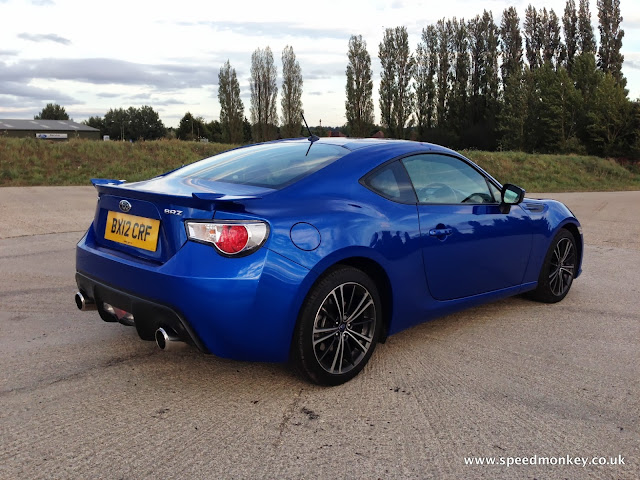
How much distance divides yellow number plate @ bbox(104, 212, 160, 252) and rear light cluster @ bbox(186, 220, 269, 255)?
1.15ft

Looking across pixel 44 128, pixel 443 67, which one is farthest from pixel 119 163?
pixel 44 128

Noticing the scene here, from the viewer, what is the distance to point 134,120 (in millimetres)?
98125

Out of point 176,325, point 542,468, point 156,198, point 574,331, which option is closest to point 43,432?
point 176,325

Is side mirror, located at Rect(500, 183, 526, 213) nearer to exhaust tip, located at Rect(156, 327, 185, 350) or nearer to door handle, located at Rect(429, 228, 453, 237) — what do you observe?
door handle, located at Rect(429, 228, 453, 237)

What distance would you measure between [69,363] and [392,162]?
2.34m

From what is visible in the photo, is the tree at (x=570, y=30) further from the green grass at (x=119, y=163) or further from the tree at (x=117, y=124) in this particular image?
the tree at (x=117, y=124)

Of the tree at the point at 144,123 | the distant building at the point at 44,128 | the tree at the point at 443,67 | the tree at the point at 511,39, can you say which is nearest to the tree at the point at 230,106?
the tree at the point at 443,67

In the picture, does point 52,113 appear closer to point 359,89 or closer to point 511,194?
point 359,89

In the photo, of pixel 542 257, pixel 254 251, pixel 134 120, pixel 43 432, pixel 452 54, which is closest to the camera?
pixel 43 432

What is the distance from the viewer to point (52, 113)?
350ft

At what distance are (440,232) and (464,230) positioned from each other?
28 cm

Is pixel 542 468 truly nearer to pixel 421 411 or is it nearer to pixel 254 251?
pixel 421 411

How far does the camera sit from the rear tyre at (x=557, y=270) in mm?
4965

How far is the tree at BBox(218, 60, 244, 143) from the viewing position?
5209cm
